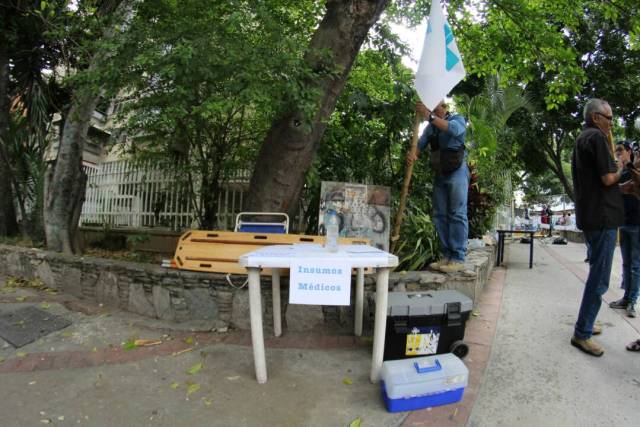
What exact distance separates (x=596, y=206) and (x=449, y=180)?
120cm

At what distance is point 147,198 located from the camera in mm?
6574

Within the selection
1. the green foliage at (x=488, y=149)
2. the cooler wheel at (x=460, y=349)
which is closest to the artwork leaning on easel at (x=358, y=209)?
the cooler wheel at (x=460, y=349)

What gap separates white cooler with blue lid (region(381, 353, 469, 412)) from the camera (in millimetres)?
2193

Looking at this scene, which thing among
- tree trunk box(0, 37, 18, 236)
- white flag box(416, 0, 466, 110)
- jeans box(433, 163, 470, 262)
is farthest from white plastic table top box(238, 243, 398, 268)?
tree trunk box(0, 37, 18, 236)

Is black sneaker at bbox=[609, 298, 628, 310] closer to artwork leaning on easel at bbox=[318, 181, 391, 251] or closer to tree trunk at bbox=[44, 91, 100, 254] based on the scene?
artwork leaning on easel at bbox=[318, 181, 391, 251]

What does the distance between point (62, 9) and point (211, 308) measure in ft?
18.5

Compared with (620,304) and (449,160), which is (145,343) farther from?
(620,304)

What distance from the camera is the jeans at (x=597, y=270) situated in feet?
9.21

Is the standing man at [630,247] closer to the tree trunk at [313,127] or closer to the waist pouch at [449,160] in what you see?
the waist pouch at [449,160]

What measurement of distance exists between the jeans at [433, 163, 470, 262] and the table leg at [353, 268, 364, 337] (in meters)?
1.21

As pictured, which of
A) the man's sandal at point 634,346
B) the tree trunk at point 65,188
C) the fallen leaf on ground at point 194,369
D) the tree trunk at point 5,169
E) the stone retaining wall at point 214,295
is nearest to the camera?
the fallen leaf on ground at point 194,369

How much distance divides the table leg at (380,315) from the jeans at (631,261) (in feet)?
10.4

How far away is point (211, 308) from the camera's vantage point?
351 cm

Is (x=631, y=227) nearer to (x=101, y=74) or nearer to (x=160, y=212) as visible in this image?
(x=101, y=74)
